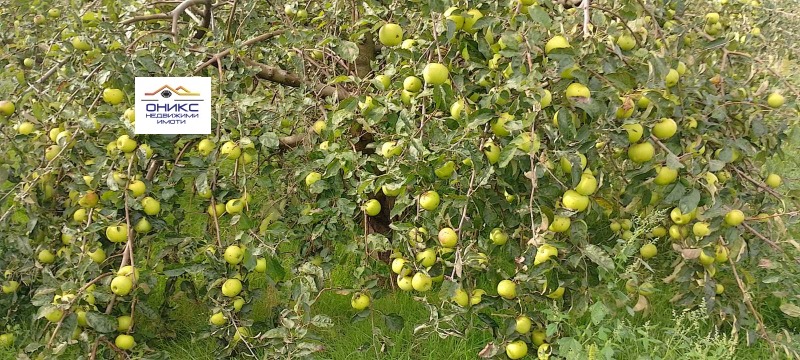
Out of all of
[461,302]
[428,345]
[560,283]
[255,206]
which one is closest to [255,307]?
[255,206]

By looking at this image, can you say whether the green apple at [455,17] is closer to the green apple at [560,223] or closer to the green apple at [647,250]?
the green apple at [560,223]

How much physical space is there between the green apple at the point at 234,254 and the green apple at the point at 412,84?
0.65 meters

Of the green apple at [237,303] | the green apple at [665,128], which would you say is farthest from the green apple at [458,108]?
the green apple at [237,303]

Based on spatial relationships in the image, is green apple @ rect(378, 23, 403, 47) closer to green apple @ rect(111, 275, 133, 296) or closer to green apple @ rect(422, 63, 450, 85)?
green apple @ rect(422, 63, 450, 85)

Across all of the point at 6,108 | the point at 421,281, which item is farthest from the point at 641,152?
the point at 6,108

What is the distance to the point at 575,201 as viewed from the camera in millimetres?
1378

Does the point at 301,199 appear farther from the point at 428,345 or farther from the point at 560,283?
the point at 560,283

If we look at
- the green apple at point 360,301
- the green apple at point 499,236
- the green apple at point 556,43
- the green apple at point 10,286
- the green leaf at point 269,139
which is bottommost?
the green apple at point 10,286

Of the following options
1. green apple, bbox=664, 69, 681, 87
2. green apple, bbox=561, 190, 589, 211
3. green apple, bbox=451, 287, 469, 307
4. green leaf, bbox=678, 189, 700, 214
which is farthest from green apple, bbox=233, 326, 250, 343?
green apple, bbox=664, 69, 681, 87

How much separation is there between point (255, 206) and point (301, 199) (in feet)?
2.39

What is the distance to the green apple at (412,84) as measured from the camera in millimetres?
1520

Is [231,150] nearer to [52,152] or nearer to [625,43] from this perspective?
[52,152]

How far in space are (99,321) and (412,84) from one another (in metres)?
1.05

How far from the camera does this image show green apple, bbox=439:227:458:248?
1558mm
